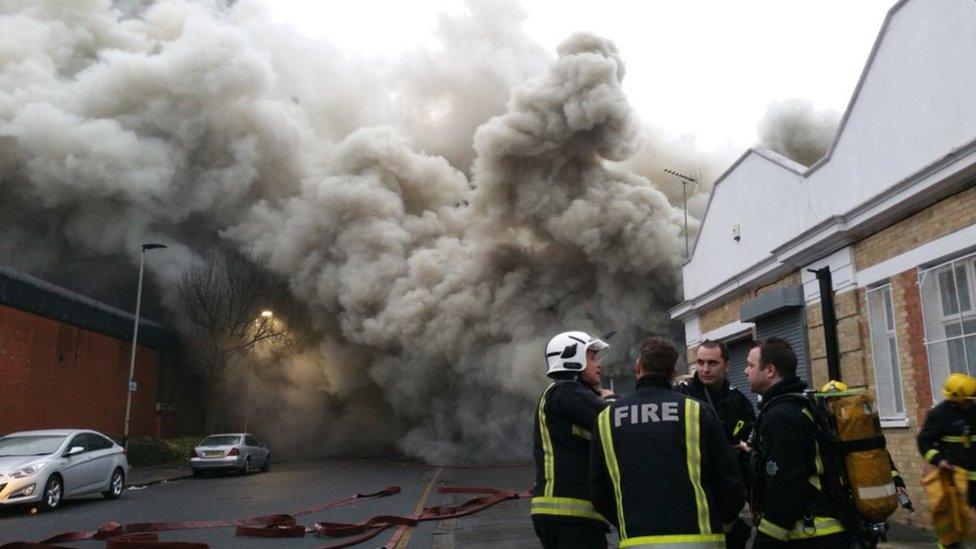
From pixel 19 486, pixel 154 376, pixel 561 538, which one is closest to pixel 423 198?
pixel 154 376

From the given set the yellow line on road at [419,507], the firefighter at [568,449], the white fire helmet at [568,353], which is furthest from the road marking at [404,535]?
the white fire helmet at [568,353]

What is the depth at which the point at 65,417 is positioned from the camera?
19.3 m

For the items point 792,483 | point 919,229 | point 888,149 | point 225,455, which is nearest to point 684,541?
point 792,483

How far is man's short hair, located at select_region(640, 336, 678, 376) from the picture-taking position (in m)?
2.79

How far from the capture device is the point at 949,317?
691 cm

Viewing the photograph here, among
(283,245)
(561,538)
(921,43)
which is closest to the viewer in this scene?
(561,538)

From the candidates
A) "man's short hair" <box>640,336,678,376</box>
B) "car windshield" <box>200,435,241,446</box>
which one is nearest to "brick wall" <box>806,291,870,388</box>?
"man's short hair" <box>640,336,678,376</box>

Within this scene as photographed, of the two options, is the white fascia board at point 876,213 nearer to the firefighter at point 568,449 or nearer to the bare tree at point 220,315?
the firefighter at point 568,449

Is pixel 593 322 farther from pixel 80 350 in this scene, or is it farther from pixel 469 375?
pixel 80 350

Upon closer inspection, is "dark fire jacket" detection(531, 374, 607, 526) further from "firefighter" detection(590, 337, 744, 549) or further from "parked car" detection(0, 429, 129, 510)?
"parked car" detection(0, 429, 129, 510)

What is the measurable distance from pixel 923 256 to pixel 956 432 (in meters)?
3.83

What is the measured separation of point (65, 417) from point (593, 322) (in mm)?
14597

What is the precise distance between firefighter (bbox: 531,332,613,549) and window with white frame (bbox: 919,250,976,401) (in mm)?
5058

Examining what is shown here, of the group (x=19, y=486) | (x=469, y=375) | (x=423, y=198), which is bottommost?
(x=19, y=486)
